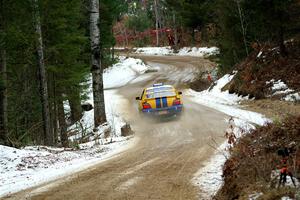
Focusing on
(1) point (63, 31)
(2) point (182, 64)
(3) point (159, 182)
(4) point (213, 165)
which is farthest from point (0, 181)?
(2) point (182, 64)

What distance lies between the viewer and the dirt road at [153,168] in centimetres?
735

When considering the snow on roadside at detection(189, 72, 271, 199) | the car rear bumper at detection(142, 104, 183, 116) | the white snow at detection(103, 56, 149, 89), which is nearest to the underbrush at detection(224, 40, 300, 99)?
the snow on roadside at detection(189, 72, 271, 199)

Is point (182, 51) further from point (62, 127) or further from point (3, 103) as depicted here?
point (3, 103)

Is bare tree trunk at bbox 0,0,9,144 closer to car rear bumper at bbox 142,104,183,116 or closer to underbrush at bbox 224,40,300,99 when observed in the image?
car rear bumper at bbox 142,104,183,116

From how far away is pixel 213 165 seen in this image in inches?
357

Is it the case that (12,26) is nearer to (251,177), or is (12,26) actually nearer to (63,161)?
(63,161)

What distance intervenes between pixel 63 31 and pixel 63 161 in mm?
8624

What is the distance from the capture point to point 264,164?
6.19 m

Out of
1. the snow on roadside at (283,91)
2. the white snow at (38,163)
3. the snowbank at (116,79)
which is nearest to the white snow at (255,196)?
the white snow at (38,163)

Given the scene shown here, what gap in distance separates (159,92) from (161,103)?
0.84 metres

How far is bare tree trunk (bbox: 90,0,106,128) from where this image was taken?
1669cm

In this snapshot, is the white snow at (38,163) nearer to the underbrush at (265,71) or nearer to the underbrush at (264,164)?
the underbrush at (264,164)

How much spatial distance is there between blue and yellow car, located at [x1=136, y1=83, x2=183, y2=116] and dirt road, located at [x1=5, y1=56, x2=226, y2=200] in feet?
1.61

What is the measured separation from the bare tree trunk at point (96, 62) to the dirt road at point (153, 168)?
170 cm
